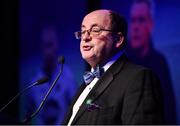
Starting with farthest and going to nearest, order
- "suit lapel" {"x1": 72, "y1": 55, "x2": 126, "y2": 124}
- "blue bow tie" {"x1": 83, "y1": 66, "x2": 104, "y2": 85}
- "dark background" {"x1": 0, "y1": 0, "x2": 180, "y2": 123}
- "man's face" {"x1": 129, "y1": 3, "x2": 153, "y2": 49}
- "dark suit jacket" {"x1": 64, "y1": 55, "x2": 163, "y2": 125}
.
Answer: "dark background" {"x1": 0, "y1": 0, "x2": 180, "y2": 123}, "man's face" {"x1": 129, "y1": 3, "x2": 153, "y2": 49}, "blue bow tie" {"x1": 83, "y1": 66, "x2": 104, "y2": 85}, "suit lapel" {"x1": 72, "y1": 55, "x2": 126, "y2": 124}, "dark suit jacket" {"x1": 64, "y1": 55, "x2": 163, "y2": 125}

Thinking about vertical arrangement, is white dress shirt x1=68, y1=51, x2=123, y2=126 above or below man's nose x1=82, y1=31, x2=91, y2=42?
below

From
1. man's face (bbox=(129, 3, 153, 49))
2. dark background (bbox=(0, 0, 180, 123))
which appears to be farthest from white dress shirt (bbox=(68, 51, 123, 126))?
dark background (bbox=(0, 0, 180, 123))

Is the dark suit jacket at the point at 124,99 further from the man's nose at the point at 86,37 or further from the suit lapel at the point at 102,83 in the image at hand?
the man's nose at the point at 86,37

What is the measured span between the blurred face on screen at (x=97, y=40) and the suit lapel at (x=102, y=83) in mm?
91

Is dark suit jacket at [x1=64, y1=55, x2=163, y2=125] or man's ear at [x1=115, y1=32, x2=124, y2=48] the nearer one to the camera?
dark suit jacket at [x1=64, y1=55, x2=163, y2=125]

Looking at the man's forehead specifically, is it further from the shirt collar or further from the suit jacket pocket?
the suit jacket pocket

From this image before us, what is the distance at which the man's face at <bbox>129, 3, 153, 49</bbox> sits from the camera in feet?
12.0

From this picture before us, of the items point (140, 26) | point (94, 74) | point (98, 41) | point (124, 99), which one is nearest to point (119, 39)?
point (98, 41)

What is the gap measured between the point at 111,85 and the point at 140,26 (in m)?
1.33

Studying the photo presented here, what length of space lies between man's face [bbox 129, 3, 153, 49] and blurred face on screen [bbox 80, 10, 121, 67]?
1055 millimetres

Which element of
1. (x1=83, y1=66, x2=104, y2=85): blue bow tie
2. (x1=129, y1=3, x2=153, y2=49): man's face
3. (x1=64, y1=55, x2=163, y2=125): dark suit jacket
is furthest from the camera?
(x1=129, y1=3, x2=153, y2=49): man's face

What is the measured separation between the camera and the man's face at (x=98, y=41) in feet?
8.57

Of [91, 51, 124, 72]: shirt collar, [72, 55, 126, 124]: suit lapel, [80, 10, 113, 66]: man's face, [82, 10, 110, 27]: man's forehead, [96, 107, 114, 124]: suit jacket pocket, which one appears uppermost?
[82, 10, 110, 27]: man's forehead

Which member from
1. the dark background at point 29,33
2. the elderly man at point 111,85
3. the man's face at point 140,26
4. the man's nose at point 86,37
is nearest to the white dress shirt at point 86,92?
the elderly man at point 111,85
